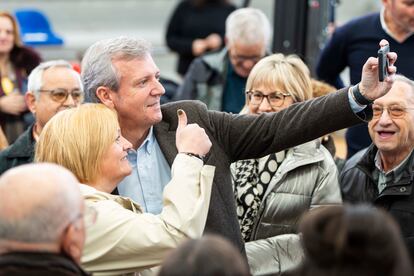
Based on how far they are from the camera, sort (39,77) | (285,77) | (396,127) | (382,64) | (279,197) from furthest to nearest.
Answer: (39,77) < (285,77) < (396,127) < (279,197) < (382,64)

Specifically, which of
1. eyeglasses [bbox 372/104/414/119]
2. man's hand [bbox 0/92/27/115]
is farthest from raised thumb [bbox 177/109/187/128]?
man's hand [bbox 0/92/27/115]

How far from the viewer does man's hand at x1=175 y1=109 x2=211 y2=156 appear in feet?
14.5

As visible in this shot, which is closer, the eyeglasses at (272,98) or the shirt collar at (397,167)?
the shirt collar at (397,167)

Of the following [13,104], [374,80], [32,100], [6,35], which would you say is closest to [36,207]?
[374,80]

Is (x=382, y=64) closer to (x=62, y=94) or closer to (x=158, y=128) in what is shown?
(x=158, y=128)

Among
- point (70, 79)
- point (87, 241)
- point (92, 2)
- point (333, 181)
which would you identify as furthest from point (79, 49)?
point (87, 241)

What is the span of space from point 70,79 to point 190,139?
193 cm

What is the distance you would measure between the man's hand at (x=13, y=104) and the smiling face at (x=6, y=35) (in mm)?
391

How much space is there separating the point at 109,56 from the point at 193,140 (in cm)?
65

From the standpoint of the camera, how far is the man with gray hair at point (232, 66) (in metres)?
7.30

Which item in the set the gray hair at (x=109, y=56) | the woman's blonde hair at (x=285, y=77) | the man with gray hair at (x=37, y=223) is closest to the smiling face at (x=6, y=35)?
the woman's blonde hair at (x=285, y=77)

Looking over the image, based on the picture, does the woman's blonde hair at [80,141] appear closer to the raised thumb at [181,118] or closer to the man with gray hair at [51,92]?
the raised thumb at [181,118]

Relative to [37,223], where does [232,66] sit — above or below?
below

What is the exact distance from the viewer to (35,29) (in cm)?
927
